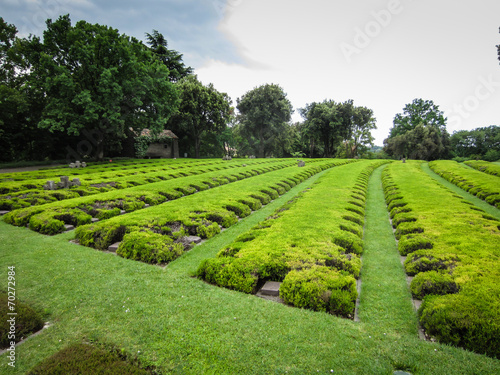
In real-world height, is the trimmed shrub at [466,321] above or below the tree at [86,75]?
below

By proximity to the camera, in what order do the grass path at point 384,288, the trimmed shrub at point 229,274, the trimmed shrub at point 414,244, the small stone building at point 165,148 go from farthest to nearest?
the small stone building at point 165,148, the trimmed shrub at point 414,244, the trimmed shrub at point 229,274, the grass path at point 384,288

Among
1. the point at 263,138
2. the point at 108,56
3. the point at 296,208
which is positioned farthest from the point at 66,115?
the point at 263,138

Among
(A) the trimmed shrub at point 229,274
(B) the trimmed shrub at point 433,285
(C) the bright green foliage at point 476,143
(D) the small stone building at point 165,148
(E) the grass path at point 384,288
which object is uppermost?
(C) the bright green foliage at point 476,143

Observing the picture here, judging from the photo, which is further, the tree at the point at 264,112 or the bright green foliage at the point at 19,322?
the tree at the point at 264,112

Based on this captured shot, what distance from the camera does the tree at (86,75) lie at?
25.2m

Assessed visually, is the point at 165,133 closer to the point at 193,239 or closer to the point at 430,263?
the point at 193,239

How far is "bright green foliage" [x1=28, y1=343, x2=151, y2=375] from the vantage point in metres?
2.88

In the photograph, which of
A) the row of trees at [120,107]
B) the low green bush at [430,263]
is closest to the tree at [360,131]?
the row of trees at [120,107]

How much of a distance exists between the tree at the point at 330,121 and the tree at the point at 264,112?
18.0 ft

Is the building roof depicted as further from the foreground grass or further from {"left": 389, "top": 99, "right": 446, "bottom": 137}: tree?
{"left": 389, "top": 99, "right": 446, "bottom": 137}: tree

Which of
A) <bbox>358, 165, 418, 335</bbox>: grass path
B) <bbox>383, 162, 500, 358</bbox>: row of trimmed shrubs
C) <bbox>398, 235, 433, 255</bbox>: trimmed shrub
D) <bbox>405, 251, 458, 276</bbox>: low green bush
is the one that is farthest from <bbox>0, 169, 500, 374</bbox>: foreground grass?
<bbox>398, 235, 433, 255</bbox>: trimmed shrub

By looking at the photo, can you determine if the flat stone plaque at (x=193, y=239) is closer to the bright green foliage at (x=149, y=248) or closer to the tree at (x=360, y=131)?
the bright green foliage at (x=149, y=248)

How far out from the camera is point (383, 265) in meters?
6.26

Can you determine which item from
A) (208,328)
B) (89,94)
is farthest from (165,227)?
(89,94)
